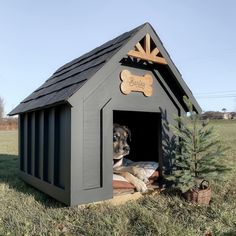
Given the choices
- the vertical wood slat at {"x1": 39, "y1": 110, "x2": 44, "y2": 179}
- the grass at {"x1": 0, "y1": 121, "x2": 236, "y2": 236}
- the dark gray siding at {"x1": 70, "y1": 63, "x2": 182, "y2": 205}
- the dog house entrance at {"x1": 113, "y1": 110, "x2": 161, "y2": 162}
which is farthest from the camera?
the dog house entrance at {"x1": 113, "y1": 110, "x2": 161, "y2": 162}

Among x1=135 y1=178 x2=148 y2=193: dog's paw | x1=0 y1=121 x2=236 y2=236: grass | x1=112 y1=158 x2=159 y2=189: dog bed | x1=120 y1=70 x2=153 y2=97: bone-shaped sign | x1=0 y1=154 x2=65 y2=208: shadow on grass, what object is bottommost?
x1=0 y1=154 x2=65 y2=208: shadow on grass

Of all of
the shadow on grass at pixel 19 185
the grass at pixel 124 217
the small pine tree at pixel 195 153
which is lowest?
the shadow on grass at pixel 19 185

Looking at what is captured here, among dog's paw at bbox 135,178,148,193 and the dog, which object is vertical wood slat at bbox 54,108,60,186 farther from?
dog's paw at bbox 135,178,148,193

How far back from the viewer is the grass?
4102 millimetres

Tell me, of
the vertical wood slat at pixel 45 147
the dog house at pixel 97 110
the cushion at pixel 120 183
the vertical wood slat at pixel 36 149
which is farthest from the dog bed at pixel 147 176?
the vertical wood slat at pixel 36 149

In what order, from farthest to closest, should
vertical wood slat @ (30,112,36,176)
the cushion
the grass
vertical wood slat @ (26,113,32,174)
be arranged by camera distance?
vertical wood slat @ (26,113,32,174)
vertical wood slat @ (30,112,36,176)
the cushion
the grass

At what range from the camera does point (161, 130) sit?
6.30 metres

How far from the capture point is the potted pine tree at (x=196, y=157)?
548 centimetres

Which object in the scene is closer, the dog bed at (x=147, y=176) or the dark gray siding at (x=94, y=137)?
the dark gray siding at (x=94, y=137)

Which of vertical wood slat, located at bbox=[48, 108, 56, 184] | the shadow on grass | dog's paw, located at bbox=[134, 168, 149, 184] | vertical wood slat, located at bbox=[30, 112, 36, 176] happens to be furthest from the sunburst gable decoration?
the shadow on grass

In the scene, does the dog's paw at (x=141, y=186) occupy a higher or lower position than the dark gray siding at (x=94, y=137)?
lower

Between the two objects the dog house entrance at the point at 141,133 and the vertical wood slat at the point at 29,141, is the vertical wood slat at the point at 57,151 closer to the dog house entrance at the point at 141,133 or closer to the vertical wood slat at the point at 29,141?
the vertical wood slat at the point at 29,141

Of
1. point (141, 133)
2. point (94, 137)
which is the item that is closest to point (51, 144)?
point (94, 137)

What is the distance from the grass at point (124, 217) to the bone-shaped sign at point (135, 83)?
158 centimetres
